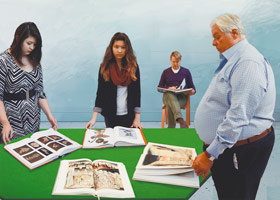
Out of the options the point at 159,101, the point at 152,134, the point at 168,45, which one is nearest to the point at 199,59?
the point at 168,45

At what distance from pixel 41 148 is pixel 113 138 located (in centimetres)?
46

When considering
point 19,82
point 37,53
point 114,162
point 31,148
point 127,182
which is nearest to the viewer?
point 127,182

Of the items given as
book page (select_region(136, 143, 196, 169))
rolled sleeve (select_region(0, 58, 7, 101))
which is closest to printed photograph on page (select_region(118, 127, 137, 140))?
book page (select_region(136, 143, 196, 169))

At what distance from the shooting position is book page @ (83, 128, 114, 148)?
166 cm

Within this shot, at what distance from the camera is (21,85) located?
6.40 ft

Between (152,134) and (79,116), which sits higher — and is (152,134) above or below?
above

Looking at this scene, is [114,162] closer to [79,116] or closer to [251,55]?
[251,55]

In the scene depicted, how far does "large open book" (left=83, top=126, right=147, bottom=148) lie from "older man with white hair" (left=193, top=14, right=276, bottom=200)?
468mm

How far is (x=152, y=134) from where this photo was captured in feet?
6.39

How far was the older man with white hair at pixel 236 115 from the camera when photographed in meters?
1.19

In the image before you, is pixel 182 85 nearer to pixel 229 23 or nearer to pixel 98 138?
pixel 98 138

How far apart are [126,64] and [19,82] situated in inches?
35.3

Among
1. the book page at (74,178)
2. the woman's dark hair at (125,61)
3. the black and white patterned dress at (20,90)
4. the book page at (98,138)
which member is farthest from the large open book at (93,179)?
the woman's dark hair at (125,61)

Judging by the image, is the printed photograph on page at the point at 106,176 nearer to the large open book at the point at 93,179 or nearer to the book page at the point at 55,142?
the large open book at the point at 93,179
